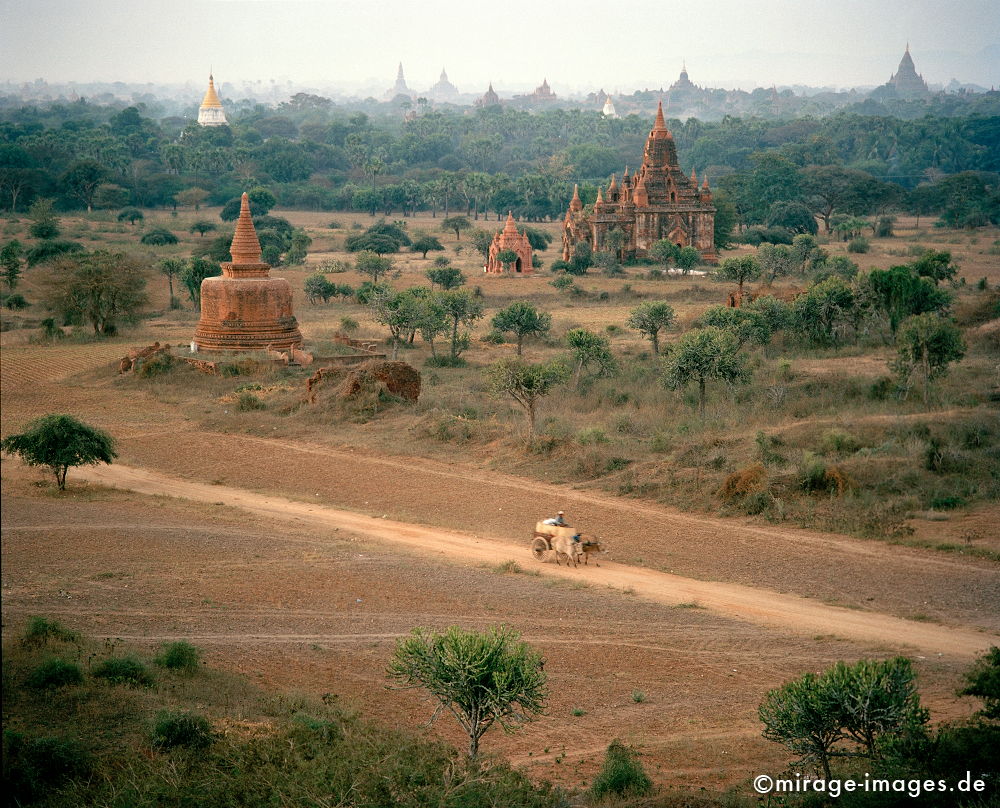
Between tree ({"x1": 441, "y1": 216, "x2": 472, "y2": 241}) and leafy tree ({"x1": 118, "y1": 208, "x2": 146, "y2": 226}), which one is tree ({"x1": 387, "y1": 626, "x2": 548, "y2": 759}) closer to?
tree ({"x1": 441, "y1": 216, "x2": 472, "y2": 241})

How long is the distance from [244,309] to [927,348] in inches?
646

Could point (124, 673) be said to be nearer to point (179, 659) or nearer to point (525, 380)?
point (179, 659)

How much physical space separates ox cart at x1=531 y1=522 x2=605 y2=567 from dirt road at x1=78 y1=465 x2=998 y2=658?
18 centimetres

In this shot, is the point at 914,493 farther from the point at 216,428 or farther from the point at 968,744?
the point at 216,428

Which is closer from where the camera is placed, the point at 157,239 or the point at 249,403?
the point at 249,403

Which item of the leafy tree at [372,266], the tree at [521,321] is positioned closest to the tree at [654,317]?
the tree at [521,321]

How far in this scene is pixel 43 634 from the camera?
36.8ft

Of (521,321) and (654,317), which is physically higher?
(654,317)

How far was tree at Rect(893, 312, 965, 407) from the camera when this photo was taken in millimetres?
22484

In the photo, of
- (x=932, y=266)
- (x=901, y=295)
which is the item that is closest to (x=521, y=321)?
(x=901, y=295)

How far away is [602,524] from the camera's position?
16547 mm

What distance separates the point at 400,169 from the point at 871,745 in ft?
340

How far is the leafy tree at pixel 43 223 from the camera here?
174 ft

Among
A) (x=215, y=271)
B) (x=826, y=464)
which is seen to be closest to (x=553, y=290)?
(x=215, y=271)
